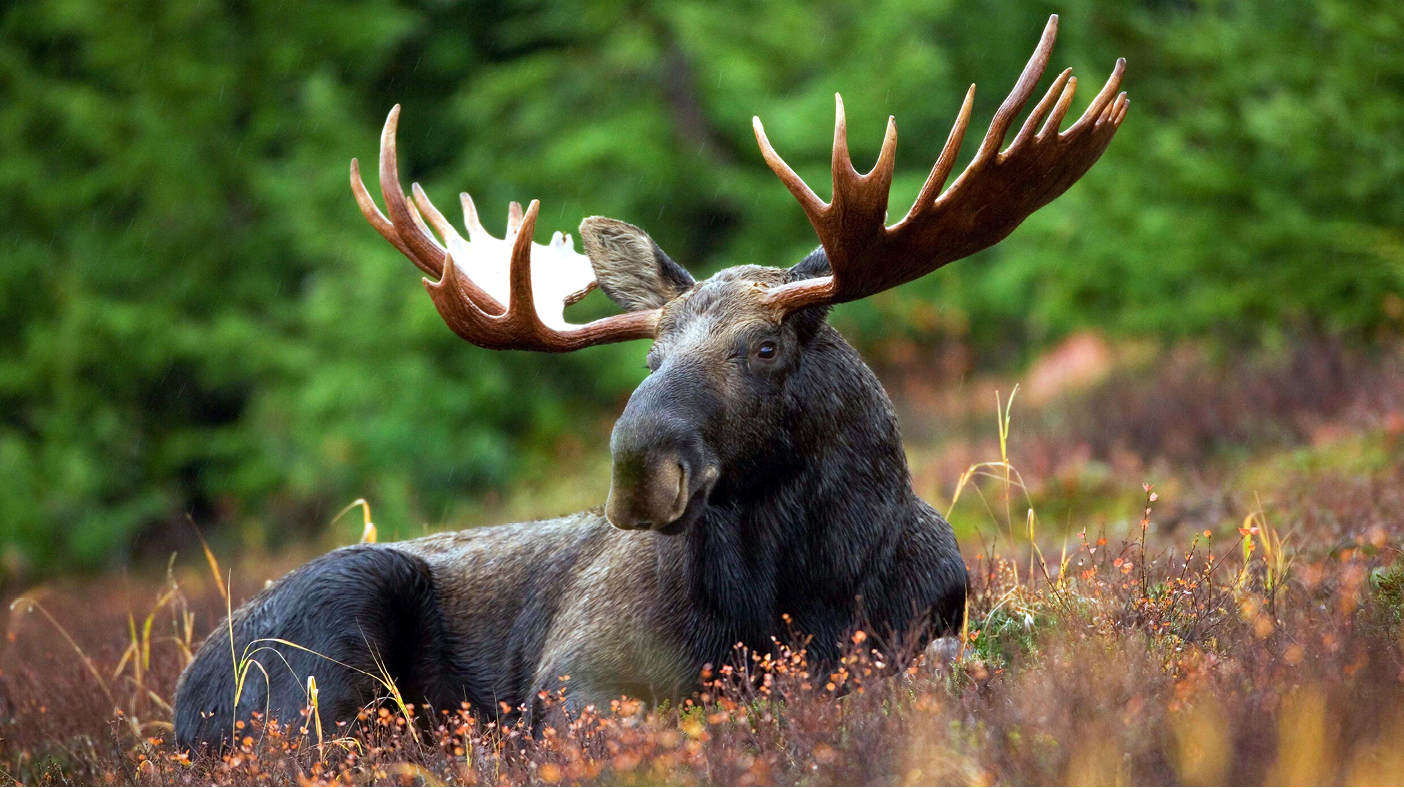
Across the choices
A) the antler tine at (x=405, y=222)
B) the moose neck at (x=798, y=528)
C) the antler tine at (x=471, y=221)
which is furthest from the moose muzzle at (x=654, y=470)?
the antler tine at (x=471, y=221)

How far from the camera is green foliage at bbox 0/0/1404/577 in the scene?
12125 millimetres

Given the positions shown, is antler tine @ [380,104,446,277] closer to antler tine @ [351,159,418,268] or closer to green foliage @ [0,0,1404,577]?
antler tine @ [351,159,418,268]

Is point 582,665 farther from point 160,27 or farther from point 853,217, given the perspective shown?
point 160,27

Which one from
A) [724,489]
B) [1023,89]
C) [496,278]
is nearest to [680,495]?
[724,489]

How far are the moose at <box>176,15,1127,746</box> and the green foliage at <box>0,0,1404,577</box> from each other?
7.90 meters

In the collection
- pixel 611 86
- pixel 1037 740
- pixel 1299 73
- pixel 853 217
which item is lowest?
pixel 1037 740

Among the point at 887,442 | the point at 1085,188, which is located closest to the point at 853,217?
the point at 887,442

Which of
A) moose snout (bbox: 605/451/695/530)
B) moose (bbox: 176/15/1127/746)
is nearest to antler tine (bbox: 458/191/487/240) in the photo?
moose (bbox: 176/15/1127/746)

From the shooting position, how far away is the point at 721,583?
394 cm

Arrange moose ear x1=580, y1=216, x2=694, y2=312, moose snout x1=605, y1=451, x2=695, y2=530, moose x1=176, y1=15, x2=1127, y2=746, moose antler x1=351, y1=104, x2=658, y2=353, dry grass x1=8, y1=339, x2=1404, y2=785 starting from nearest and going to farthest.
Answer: dry grass x1=8, y1=339, x2=1404, y2=785 → moose snout x1=605, y1=451, x2=695, y2=530 → moose x1=176, y1=15, x2=1127, y2=746 → moose antler x1=351, y1=104, x2=658, y2=353 → moose ear x1=580, y1=216, x2=694, y2=312

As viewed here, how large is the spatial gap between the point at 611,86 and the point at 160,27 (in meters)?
6.13

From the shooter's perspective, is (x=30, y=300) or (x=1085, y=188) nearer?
(x=1085, y=188)

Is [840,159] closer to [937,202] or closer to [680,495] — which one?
[937,202]

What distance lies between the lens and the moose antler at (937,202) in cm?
374
